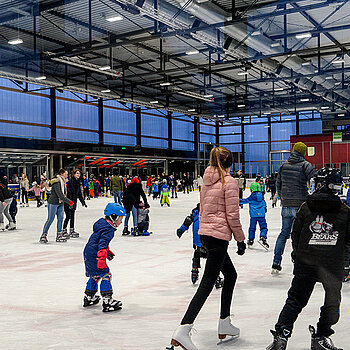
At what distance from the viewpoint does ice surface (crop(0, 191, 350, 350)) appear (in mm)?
3369

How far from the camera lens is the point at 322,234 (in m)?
2.86

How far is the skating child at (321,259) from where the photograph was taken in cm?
284

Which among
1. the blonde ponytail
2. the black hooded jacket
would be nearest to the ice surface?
the black hooded jacket

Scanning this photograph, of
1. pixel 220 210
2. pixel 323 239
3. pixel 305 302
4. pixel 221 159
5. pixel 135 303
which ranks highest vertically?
pixel 221 159

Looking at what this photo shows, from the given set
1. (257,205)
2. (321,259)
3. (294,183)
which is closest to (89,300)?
(321,259)

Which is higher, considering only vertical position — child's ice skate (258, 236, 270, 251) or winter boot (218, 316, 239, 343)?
winter boot (218, 316, 239, 343)

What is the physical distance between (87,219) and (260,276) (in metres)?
9.45

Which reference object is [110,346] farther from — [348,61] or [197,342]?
[348,61]

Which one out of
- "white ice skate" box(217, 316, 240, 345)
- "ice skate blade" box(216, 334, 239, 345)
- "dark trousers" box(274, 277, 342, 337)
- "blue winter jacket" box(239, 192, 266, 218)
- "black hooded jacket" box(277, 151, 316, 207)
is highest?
"black hooded jacket" box(277, 151, 316, 207)

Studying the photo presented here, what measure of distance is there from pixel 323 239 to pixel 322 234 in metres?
0.03

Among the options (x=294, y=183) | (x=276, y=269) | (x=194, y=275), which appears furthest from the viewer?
(x=276, y=269)

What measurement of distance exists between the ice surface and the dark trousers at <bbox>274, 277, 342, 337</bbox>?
35cm

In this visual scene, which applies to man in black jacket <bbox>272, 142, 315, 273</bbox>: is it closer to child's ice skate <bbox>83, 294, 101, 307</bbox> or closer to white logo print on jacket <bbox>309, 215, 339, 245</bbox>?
child's ice skate <bbox>83, 294, 101, 307</bbox>

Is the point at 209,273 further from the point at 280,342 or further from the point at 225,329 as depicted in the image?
the point at 280,342
